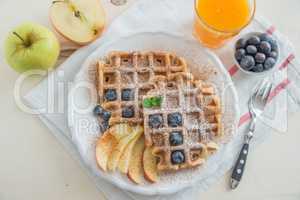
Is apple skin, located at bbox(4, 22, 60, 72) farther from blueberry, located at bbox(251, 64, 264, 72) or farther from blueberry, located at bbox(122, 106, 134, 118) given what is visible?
blueberry, located at bbox(251, 64, 264, 72)

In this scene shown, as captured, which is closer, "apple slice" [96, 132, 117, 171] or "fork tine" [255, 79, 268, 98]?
"apple slice" [96, 132, 117, 171]

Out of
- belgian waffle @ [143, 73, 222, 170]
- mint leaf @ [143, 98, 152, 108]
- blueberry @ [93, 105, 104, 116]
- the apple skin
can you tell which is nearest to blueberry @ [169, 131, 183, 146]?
belgian waffle @ [143, 73, 222, 170]

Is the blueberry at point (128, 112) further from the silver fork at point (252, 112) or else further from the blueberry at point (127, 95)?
the silver fork at point (252, 112)

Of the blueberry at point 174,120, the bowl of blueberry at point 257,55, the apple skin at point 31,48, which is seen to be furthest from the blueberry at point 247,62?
the apple skin at point 31,48

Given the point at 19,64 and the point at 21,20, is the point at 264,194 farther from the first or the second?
the point at 21,20

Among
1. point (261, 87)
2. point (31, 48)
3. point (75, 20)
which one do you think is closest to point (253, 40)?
point (261, 87)
